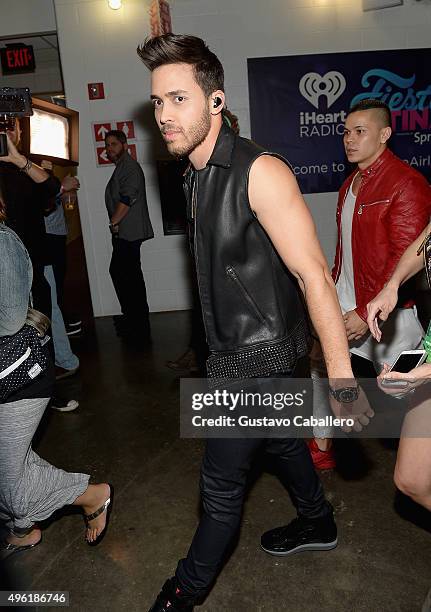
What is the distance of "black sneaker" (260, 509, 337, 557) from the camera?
2.33 metres

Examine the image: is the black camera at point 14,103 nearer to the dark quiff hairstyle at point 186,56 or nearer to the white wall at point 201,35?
the dark quiff hairstyle at point 186,56

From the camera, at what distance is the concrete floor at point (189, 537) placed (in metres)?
2.15

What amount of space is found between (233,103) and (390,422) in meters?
3.96

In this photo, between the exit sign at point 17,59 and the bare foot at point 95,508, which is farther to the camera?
the exit sign at point 17,59

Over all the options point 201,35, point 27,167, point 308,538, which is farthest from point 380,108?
point 201,35

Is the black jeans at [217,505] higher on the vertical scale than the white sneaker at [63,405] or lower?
higher

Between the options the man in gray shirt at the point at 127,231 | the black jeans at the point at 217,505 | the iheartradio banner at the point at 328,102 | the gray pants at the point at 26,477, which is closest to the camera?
the black jeans at the point at 217,505

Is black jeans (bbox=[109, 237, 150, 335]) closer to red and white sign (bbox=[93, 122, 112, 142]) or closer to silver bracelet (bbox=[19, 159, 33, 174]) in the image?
red and white sign (bbox=[93, 122, 112, 142])

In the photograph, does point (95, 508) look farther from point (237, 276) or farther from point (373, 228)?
point (373, 228)

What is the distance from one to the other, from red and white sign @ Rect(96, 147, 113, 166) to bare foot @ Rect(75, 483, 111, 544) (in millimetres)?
4185

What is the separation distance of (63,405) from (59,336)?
648 mm

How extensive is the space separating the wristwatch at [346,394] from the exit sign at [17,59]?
24.2 ft

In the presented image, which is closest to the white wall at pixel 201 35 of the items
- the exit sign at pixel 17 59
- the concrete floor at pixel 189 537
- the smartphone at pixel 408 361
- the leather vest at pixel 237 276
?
the exit sign at pixel 17 59

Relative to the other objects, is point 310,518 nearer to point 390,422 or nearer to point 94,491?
point 94,491
